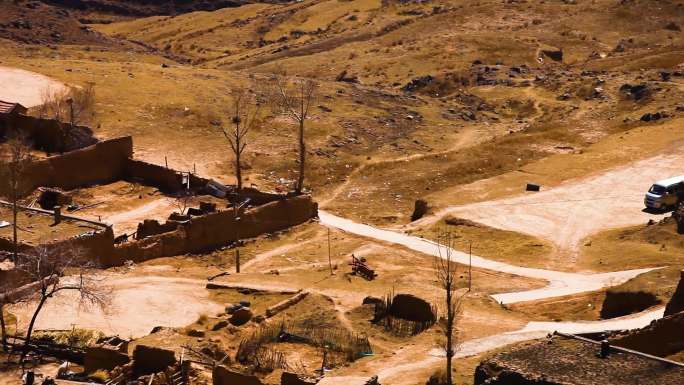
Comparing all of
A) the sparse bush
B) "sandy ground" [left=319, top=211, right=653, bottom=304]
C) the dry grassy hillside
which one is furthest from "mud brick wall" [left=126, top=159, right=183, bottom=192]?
the sparse bush

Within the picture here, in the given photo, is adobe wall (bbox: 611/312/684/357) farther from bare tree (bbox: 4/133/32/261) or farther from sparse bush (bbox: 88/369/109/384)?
bare tree (bbox: 4/133/32/261)

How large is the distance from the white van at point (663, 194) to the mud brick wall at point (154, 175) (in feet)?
78.3

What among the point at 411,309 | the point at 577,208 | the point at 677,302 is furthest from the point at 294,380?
the point at 577,208

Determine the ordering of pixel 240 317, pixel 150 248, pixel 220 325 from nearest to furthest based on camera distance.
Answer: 1. pixel 220 325
2. pixel 240 317
3. pixel 150 248

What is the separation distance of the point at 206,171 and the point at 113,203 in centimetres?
1019

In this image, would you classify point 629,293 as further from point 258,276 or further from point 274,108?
point 274,108

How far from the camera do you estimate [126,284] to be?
4928 cm

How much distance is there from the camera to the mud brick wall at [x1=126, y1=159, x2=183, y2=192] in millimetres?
63438

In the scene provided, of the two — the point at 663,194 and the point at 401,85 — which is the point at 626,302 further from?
A: the point at 401,85

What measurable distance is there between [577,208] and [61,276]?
30219 millimetres

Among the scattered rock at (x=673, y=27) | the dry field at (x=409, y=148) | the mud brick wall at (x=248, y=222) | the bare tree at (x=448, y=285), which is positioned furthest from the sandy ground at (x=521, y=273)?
the scattered rock at (x=673, y=27)

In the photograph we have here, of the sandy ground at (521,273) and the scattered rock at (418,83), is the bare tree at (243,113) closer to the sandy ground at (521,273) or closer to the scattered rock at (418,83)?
the sandy ground at (521,273)

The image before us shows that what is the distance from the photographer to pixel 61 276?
146 ft

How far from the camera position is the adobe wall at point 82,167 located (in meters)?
61.0
